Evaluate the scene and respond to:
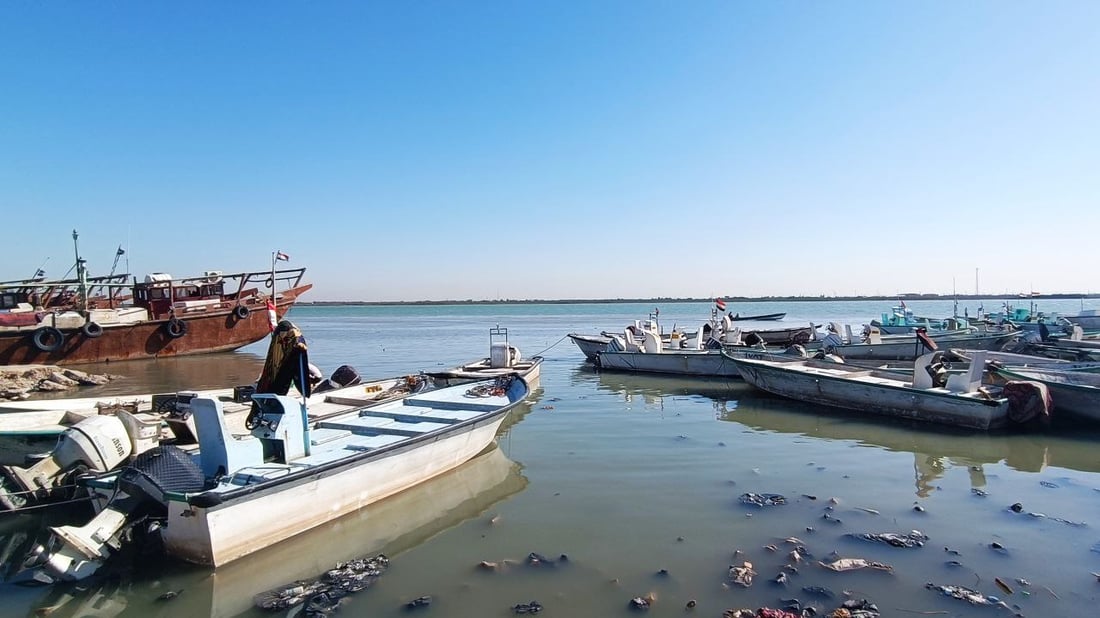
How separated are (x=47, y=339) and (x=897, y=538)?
31275 millimetres

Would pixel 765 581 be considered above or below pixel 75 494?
below

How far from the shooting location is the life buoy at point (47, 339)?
2595 cm

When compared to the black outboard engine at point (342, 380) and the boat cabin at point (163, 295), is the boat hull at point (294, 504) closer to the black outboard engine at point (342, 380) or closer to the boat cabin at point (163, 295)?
the black outboard engine at point (342, 380)

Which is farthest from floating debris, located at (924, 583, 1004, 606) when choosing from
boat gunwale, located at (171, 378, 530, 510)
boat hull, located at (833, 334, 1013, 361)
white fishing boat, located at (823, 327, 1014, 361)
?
boat hull, located at (833, 334, 1013, 361)

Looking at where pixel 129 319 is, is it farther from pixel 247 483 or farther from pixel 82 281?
pixel 247 483

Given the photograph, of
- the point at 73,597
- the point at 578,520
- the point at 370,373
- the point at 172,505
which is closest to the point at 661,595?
the point at 578,520

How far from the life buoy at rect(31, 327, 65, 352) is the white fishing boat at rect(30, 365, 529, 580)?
23.7 m

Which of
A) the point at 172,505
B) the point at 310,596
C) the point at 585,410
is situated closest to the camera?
the point at 310,596

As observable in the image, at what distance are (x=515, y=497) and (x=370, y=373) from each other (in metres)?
17.1

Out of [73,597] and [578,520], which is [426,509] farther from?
[73,597]

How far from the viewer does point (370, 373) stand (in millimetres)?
24719

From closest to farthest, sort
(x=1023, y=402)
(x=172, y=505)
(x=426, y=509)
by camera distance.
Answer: (x=172, y=505), (x=426, y=509), (x=1023, y=402)

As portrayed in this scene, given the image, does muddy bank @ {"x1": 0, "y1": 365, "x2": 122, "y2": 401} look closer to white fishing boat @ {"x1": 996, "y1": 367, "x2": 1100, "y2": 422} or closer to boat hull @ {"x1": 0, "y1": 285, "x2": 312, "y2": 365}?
boat hull @ {"x1": 0, "y1": 285, "x2": 312, "y2": 365}

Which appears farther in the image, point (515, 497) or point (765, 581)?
point (515, 497)
